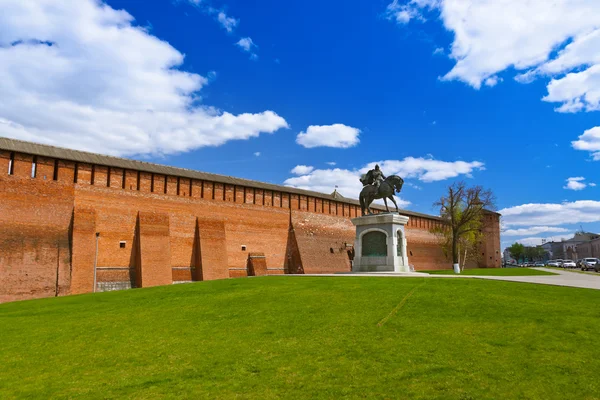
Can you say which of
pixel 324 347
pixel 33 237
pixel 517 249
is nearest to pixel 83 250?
pixel 33 237

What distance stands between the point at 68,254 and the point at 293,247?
13384 millimetres

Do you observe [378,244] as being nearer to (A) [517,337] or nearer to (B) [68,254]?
(A) [517,337]

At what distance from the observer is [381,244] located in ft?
53.8

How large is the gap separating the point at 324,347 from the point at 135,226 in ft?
54.8

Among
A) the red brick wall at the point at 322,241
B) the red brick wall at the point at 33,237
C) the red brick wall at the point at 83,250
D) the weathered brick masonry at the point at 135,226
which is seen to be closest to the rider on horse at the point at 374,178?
the weathered brick masonry at the point at 135,226

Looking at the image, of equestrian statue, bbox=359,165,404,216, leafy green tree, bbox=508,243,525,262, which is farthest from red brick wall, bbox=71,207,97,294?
leafy green tree, bbox=508,243,525,262

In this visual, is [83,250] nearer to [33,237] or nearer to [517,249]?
[33,237]

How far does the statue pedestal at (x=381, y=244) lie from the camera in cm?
1602

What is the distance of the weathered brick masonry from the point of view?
1717 cm

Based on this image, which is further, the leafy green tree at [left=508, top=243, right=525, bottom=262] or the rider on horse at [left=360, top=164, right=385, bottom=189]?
the leafy green tree at [left=508, top=243, right=525, bottom=262]

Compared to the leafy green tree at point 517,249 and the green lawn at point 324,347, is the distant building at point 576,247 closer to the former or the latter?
the leafy green tree at point 517,249

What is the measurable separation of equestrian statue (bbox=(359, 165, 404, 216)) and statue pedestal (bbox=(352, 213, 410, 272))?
4.51 ft

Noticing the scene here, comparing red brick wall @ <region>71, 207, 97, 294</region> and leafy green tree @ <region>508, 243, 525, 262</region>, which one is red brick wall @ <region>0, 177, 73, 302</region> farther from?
leafy green tree @ <region>508, 243, 525, 262</region>

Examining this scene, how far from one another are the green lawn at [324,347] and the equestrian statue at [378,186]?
7.59 meters
